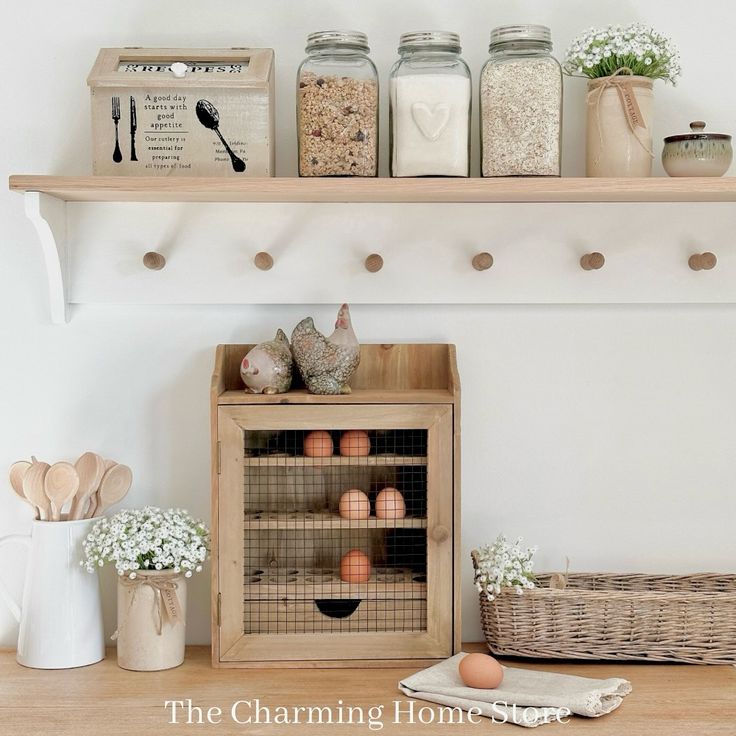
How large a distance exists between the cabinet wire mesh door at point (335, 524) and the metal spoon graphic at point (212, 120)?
365 mm

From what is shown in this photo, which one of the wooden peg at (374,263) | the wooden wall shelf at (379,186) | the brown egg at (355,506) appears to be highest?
the wooden wall shelf at (379,186)

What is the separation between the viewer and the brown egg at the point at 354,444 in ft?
4.99

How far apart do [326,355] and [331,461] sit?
0.16 m

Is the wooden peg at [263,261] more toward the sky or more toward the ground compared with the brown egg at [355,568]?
more toward the sky

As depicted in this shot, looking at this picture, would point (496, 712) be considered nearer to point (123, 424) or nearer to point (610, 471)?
point (610, 471)

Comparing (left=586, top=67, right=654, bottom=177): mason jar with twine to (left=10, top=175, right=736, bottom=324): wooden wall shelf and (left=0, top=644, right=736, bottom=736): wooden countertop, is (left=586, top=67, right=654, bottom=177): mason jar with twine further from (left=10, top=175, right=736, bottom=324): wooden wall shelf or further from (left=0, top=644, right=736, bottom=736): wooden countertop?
(left=0, top=644, right=736, bottom=736): wooden countertop

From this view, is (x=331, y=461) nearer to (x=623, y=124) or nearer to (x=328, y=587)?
(x=328, y=587)

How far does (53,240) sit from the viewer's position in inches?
61.7

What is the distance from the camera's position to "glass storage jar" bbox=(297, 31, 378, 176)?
147 centimetres

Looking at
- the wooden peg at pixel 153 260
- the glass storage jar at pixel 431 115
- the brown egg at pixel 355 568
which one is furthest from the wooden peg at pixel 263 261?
the brown egg at pixel 355 568

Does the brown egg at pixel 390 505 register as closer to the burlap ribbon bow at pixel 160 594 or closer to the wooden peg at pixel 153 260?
the burlap ribbon bow at pixel 160 594

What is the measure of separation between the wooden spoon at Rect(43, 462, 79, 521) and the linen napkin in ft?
1.89

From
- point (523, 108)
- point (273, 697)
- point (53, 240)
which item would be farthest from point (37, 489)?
point (523, 108)

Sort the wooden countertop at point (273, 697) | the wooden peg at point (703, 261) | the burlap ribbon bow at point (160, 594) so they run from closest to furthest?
the wooden countertop at point (273, 697) < the burlap ribbon bow at point (160, 594) < the wooden peg at point (703, 261)
